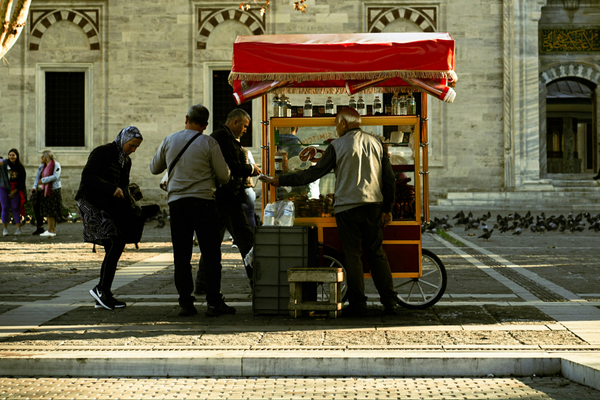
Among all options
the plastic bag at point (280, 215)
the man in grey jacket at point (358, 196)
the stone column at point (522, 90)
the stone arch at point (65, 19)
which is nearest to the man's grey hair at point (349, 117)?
the man in grey jacket at point (358, 196)

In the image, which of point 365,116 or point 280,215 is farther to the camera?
point 365,116

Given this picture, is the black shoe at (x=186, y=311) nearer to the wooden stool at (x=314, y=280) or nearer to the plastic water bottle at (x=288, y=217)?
the wooden stool at (x=314, y=280)

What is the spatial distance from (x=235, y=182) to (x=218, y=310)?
1.30 meters

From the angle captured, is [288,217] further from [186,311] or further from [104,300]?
[104,300]

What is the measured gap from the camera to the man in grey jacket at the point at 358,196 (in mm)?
6504

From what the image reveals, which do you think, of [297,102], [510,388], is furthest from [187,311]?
[297,102]

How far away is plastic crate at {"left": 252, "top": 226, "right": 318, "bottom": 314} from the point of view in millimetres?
6547

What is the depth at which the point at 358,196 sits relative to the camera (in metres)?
6.45

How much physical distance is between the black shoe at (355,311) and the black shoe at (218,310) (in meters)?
1.01

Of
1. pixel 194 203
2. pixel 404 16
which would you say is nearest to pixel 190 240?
pixel 194 203

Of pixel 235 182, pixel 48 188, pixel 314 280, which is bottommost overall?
pixel 314 280

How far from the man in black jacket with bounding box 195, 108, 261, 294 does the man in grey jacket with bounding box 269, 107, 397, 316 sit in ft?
1.95

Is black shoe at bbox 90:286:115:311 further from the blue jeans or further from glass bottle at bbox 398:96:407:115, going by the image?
the blue jeans

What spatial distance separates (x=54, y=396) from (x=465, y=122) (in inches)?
811
